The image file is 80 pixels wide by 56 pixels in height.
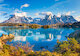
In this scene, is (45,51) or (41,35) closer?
(45,51)

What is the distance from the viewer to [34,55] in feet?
39.9

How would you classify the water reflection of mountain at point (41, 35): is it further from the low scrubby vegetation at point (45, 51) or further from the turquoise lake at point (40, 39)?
the low scrubby vegetation at point (45, 51)

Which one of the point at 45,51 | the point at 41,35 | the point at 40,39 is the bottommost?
the point at 41,35

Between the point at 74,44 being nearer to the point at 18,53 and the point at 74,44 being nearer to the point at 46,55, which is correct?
the point at 46,55

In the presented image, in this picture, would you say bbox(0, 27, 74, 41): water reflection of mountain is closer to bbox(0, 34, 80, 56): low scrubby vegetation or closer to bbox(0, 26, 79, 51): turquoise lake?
bbox(0, 26, 79, 51): turquoise lake

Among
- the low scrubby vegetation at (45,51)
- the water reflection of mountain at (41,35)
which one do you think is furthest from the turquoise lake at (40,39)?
the low scrubby vegetation at (45,51)

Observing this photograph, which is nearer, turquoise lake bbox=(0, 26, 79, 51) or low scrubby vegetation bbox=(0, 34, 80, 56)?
low scrubby vegetation bbox=(0, 34, 80, 56)

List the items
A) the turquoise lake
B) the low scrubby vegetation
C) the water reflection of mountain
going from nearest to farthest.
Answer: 1. the low scrubby vegetation
2. the turquoise lake
3. the water reflection of mountain

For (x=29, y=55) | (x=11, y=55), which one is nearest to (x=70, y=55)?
(x=29, y=55)

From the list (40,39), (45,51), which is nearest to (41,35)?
(40,39)

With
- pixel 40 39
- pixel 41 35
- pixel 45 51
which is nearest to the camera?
pixel 45 51

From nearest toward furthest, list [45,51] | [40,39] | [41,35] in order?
1. [45,51]
2. [40,39]
3. [41,35]

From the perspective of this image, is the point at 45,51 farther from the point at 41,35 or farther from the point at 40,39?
the point at 41,35

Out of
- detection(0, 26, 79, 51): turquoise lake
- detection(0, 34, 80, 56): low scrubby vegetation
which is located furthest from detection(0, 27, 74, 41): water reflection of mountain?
detection(0, 34, 80, 56): low scrubby vegetation
